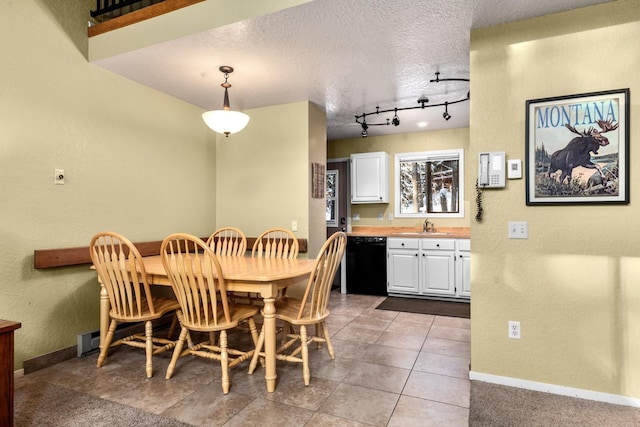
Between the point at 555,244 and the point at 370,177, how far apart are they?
343 cm

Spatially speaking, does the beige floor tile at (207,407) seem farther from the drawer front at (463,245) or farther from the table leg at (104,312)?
the drawer front at (463,245)

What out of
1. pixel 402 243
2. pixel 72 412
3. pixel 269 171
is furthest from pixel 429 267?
pixel 72 412

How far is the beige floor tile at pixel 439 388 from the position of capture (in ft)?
7.24

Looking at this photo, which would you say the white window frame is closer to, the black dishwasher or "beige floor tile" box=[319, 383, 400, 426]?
the black dishwasher

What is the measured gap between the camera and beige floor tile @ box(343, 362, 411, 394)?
238 centimetres

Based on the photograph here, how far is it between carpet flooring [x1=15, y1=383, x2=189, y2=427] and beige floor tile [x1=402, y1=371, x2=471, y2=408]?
1392mm

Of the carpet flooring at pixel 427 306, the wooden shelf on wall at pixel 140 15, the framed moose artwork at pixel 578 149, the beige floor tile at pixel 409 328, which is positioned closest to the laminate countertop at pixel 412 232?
the carpet flooring at pixel 427 306

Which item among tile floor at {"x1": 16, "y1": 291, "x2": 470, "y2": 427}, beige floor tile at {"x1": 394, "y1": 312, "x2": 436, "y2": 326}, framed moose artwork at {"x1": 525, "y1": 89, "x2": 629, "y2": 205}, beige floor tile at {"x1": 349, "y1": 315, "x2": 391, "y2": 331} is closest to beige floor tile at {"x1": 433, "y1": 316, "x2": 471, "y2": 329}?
beige floor tile at {"x1": 394, "y1": 312, "x2": 436, "y2": 326}

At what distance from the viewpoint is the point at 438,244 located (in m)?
4.77

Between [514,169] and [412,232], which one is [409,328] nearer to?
[514,169]

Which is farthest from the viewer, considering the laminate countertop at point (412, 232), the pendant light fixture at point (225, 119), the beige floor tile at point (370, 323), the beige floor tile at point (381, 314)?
the laminate countertop at point (412, 232)

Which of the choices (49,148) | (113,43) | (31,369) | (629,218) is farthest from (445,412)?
(113,43)

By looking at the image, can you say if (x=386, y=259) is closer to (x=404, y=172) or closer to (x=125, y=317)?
(x=404, y=172)

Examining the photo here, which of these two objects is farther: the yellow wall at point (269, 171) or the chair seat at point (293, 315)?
the yellow wall at point (269, 171)
